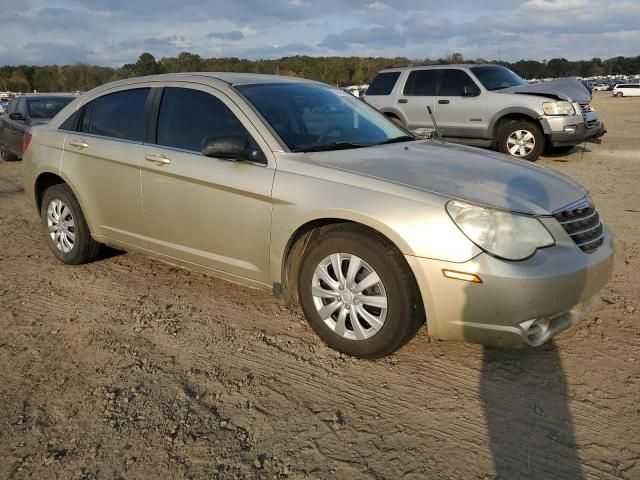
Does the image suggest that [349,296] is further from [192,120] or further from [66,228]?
[66,228]

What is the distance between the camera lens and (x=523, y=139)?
1081cm

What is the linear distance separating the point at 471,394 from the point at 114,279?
10.4ft

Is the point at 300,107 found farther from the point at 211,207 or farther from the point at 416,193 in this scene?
the point at 416,193

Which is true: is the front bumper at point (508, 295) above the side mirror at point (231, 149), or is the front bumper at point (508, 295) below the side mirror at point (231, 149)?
below

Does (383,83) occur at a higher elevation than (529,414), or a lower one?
higher

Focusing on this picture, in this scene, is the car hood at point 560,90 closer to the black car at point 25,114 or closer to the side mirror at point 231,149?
the side mirror at point 231,149

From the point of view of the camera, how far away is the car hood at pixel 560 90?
1068cm

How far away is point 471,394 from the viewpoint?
3072 millimetres

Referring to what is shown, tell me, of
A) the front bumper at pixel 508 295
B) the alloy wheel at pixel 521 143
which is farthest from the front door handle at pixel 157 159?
the alloy wheel at pixel 521 143

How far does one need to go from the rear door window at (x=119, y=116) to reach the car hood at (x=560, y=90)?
815 centimetres

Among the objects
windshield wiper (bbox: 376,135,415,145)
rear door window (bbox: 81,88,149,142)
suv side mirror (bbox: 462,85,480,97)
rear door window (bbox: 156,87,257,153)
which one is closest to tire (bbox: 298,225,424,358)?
rear door window (bbox: 156,87,257,153)

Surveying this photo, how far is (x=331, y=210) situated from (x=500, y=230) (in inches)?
37.0

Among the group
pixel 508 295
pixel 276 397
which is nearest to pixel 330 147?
pixel 508 295

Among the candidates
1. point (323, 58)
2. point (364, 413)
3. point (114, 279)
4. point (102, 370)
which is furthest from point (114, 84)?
point (323, 58)
